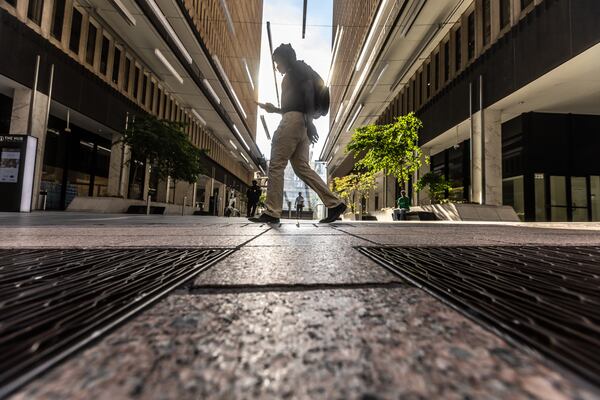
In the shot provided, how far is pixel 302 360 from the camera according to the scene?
374 millimetres

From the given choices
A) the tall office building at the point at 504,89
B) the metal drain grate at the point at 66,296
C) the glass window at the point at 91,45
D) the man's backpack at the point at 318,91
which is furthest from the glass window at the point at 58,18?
the metal drain grate at the point at 66,296

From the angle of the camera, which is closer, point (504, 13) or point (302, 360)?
point (302, 360)

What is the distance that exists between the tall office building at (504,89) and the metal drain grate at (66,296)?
9383 mm

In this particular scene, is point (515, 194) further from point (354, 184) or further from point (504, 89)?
point (354, 184)

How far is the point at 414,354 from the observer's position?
390mm

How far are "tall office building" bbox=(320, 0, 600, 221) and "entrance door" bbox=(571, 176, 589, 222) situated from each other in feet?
0.13

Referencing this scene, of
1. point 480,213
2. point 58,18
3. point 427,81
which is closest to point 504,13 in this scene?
point 427,81

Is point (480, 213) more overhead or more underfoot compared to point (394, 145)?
more underfoot

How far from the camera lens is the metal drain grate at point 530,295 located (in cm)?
43

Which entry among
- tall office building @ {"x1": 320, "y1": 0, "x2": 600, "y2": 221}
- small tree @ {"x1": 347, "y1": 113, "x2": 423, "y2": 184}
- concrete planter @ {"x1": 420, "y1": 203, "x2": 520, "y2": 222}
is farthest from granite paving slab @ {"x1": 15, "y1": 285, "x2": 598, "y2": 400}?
small tree @ {"x1": 347, "y1": 113, "x2": 423, "y2": 184}

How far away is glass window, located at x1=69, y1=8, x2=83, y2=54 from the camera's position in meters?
10.9

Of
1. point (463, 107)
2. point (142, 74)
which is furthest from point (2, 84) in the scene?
point (463, 107)

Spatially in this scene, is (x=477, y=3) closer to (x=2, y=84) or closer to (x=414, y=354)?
(x=414, y=354)

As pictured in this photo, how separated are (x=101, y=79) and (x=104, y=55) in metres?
1.08
